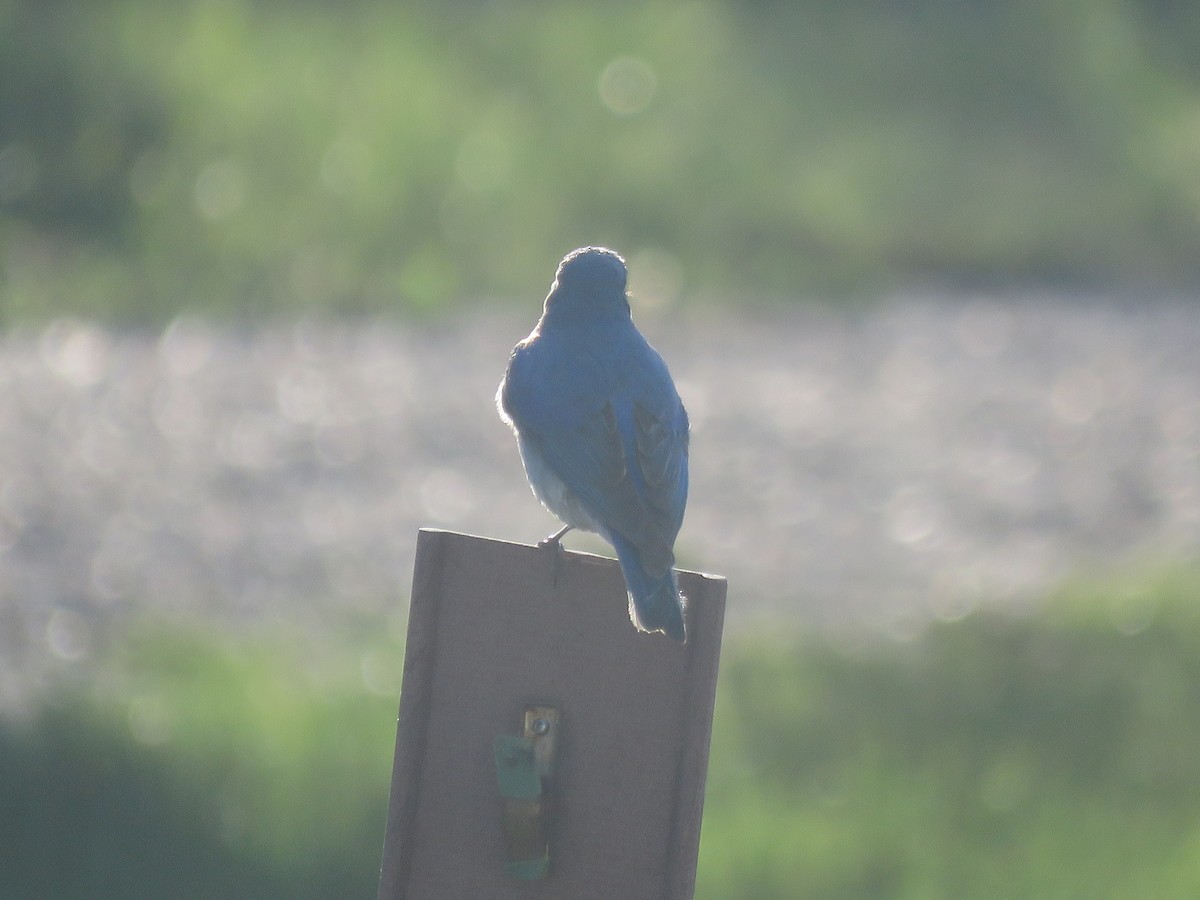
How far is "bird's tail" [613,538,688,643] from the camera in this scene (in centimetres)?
275

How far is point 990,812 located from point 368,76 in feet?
35.4

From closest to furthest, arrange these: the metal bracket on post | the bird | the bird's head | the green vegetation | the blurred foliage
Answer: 1. the metal bracket on post
2. the bird
3. the bird's head
4. the green vegetation
5. the blurred foliage

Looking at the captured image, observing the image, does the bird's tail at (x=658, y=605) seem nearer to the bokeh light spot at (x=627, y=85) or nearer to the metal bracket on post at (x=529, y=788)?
the metal bracket on post at (x=529, y=788)

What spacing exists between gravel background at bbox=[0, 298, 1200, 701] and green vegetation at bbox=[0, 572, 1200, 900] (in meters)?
0.60

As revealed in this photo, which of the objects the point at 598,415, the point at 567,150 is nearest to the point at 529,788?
the point at 598,415

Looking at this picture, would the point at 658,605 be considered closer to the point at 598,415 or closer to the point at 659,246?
the point at 598,415

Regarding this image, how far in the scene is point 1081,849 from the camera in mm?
5152

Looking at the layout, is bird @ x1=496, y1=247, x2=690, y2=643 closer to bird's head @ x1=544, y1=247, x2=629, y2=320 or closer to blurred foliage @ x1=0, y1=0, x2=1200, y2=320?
bird's head @ x1=544, y1=247, x2=629, y2=320

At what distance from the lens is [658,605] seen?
→ 2.77m

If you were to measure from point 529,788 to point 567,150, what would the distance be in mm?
12133

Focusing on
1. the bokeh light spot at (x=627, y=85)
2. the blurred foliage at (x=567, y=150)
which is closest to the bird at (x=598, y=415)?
the blurred foliage at (x=567, y=150)

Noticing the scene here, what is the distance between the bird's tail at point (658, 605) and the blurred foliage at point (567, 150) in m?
9.54

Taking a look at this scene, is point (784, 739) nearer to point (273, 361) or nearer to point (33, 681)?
point (33, 681)

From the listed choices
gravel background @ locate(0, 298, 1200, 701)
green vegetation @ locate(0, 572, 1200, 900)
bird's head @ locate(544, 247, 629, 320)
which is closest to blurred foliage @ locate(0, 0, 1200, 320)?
gravel background @ locate(0, 298, 1200, 701)
